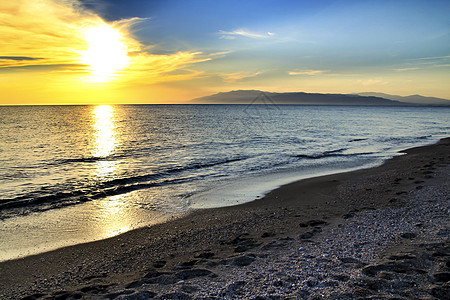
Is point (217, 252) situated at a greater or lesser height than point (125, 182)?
greater

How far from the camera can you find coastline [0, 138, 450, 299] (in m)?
5.54

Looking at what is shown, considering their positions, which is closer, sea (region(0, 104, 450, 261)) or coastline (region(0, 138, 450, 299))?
coastline (region(0, 138, 450, 299))

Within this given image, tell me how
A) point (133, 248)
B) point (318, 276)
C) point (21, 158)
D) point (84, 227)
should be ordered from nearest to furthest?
1. point (318, 276)
2. point (133, 248)
3. point (84, 227)
4. point (21, 158)

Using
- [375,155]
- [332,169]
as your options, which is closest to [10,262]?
[332,169]

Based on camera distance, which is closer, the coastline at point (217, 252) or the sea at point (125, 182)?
the coastline at point (217, 252)

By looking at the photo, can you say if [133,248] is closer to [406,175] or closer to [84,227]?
[84,227]

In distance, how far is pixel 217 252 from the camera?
285 inches

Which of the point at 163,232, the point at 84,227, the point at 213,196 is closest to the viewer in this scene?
the point at 163,232

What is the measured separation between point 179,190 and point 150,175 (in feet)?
13.1

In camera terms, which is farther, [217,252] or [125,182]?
[125,182]

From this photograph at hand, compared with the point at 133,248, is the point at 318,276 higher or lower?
higher

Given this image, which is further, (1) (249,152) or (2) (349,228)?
(1) (249,152)

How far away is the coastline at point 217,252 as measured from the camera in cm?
554

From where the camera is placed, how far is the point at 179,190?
14805mm
